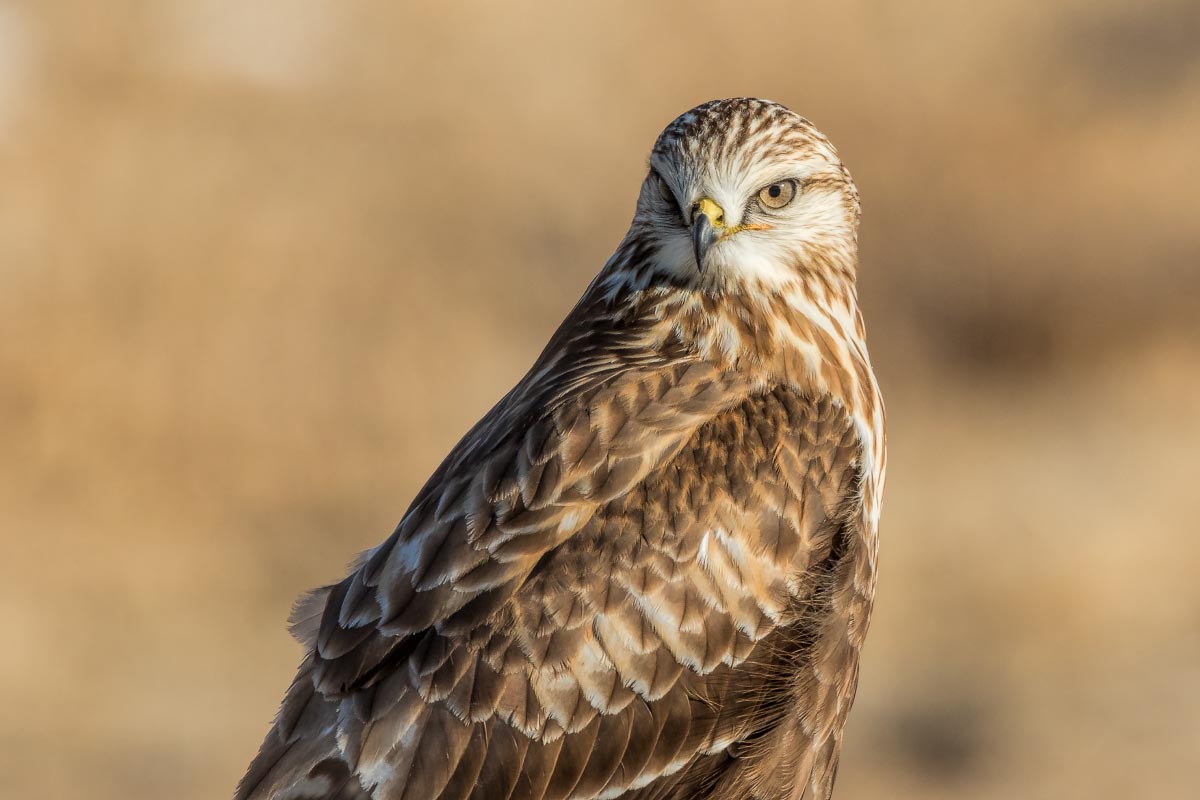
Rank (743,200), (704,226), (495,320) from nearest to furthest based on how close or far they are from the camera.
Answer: (704,226)
(743,200)
(495,320)

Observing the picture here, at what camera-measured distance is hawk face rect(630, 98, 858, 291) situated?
15.8 ft

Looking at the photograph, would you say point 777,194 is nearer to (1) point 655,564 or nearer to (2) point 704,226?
(2) point 704,226

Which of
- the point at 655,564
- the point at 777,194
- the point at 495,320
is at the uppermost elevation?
the point at 495,320

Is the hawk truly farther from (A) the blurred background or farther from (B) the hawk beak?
(A) the blurred background

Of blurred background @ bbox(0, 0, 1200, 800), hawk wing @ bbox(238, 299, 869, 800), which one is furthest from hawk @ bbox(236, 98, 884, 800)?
blurred background @ bbox(0, 0, 1200, 800)

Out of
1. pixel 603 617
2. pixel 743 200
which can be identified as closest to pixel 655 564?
pixel 603 617

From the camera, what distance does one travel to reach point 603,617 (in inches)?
172

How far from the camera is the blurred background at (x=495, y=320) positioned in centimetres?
1317

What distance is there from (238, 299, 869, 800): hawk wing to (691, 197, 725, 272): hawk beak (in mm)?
438

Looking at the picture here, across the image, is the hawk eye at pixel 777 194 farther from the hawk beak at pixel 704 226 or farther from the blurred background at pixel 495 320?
the blurred background at pixel 495 320

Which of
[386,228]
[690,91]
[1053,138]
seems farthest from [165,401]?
[1053,138]

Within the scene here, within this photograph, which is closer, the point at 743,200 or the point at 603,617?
the point at 603,617

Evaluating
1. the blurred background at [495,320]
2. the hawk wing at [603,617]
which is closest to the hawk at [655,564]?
the hawk wing at [603,617]

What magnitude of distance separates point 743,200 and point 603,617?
1506 mm
